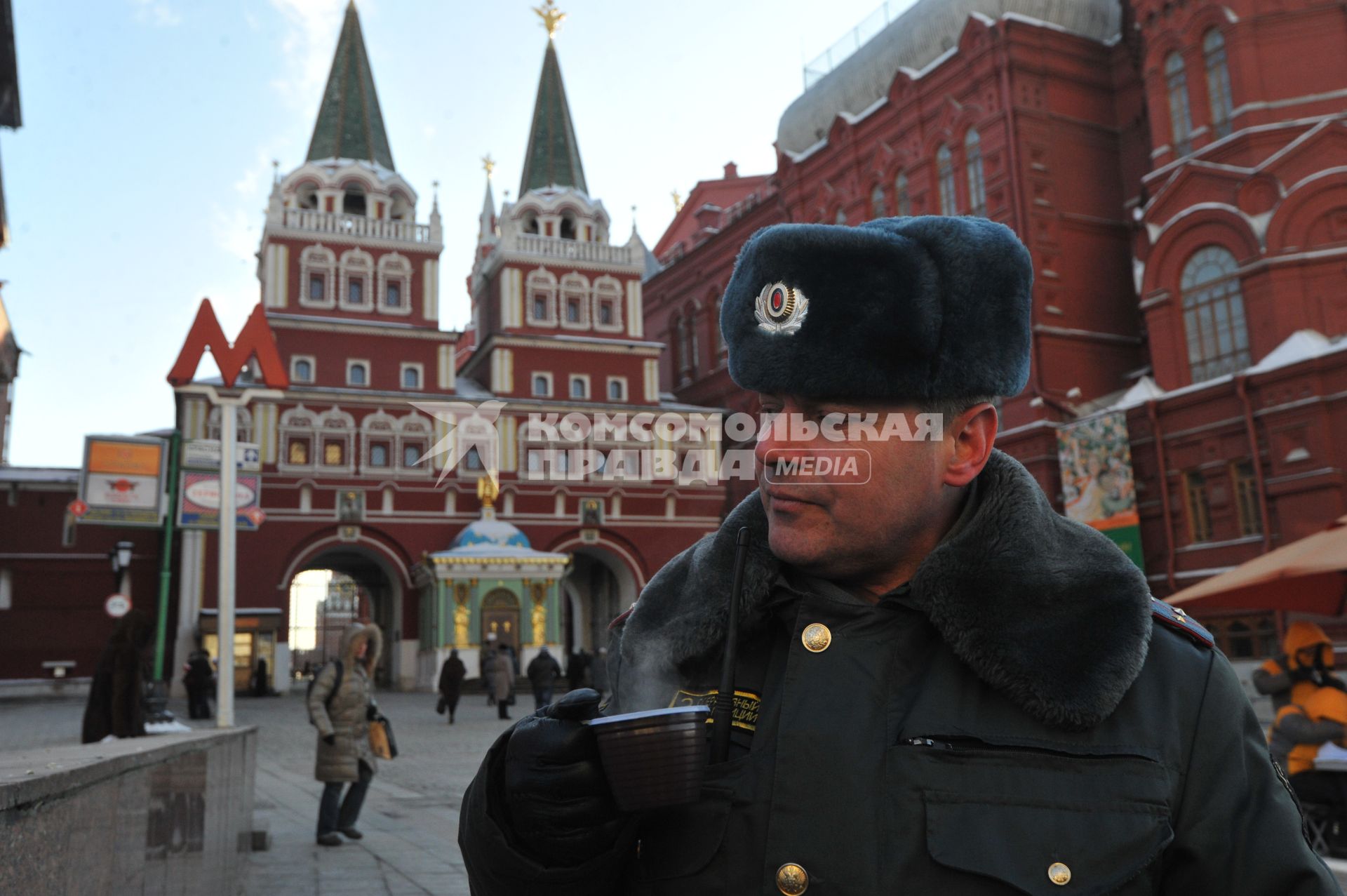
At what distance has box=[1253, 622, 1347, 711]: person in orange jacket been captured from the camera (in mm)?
6395

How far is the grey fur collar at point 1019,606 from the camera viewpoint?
1.42 metres

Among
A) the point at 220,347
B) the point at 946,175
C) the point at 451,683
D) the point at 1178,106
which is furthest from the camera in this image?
the point at 946,175

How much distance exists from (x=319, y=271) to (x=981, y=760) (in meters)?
33.4

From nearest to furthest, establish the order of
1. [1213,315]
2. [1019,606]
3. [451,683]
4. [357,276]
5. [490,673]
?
[1019,606], [451,683], [1213,315], [490,673], [357,276]

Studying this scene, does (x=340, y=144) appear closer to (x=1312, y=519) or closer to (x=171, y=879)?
(x=1312, y=519)

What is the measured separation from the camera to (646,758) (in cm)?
135

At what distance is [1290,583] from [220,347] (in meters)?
8.97

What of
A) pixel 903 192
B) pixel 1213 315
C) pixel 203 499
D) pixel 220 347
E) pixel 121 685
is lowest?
pixel 121 685

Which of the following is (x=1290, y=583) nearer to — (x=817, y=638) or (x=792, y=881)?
(x=817, y=638)

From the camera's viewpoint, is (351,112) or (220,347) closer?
(220,347)

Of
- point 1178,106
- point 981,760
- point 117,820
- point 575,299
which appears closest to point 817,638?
point 981,760

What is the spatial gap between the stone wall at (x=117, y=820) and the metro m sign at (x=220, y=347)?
19.4ft

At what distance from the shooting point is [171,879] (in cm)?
330

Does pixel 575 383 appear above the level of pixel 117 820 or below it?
above
